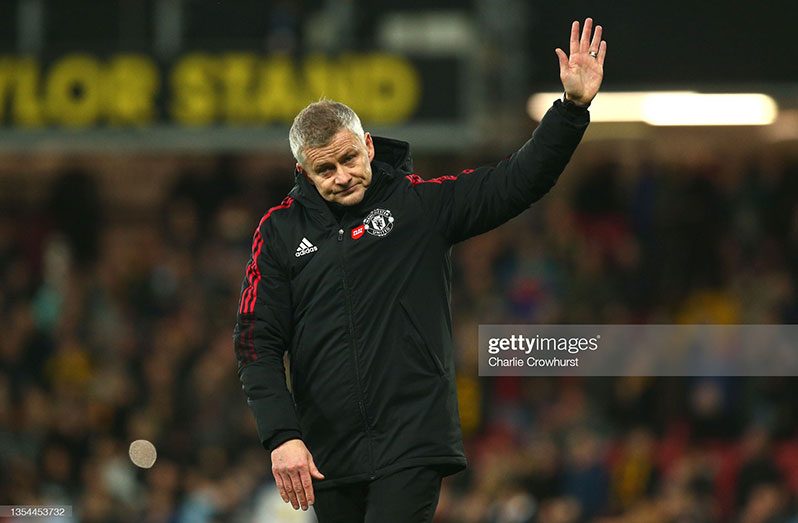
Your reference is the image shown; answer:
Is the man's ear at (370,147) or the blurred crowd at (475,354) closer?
the man's ear at (370,147)

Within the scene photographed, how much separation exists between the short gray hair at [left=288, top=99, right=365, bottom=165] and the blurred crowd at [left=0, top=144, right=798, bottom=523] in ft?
12.4

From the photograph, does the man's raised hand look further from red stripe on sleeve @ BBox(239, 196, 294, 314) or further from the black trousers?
the black trousers

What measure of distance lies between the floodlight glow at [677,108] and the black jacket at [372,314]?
18.9ft

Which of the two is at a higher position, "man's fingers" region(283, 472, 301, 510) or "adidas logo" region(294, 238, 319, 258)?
"adidas logo" region(294, 238, 319, 258)

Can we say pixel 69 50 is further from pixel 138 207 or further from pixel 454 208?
pixel 454 208

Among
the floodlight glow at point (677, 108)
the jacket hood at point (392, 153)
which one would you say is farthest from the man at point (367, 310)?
the floodlight glow at point (677, 108)

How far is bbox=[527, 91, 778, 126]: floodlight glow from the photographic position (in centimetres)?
1009

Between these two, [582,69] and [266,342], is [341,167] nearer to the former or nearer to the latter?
[266,342]

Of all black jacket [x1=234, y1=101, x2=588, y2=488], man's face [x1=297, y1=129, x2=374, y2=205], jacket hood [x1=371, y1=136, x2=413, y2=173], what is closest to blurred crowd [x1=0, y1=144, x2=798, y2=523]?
jacket hood [x1=371, y1=136, x2=413, y2=173]

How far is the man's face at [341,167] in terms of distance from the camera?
3908mm

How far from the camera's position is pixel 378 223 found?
13.1 feet

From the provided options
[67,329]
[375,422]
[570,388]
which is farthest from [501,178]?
[67,329]
